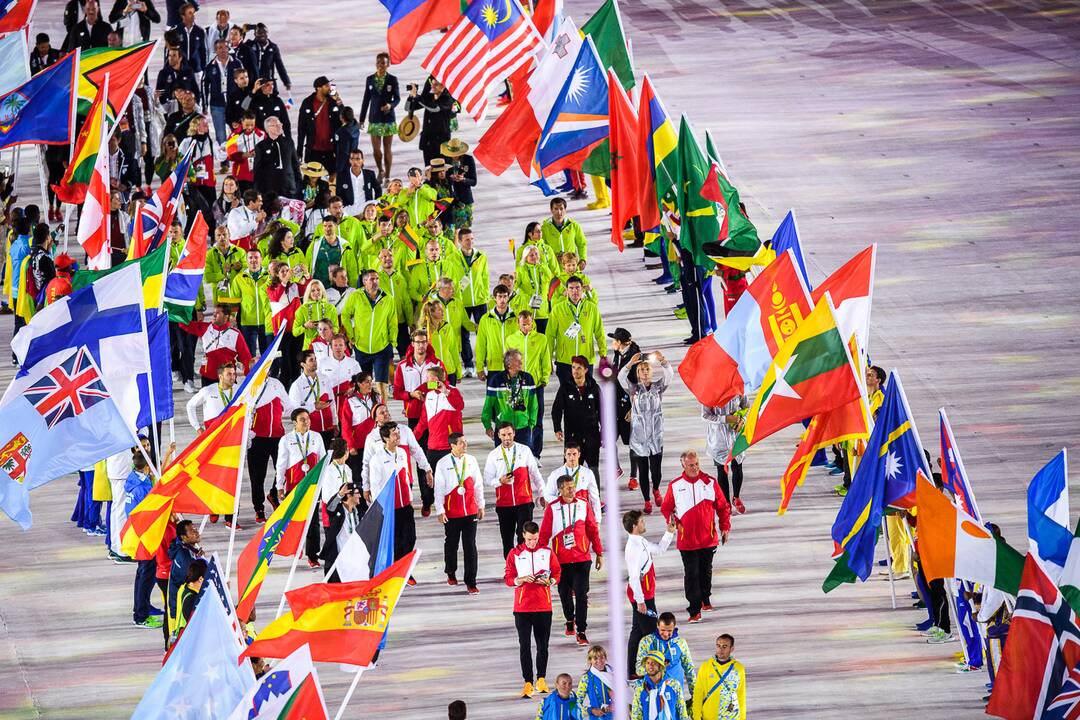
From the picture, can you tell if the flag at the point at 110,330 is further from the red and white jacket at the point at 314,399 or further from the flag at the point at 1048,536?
the flag at the point at 1048,536

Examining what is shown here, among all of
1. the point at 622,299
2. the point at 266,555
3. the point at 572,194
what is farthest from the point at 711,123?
the point at 266,555

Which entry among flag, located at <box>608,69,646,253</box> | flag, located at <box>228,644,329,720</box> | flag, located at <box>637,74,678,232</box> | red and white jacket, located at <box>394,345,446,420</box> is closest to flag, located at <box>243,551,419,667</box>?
flag, located at <box>228,644,329,720</box>

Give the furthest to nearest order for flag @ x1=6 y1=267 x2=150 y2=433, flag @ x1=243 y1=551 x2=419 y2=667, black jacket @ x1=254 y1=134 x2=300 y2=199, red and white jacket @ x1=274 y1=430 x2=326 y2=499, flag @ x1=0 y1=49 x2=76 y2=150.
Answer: black jacket @ x1=254 y1=134 x2=300 y2=199 < flag @ x1=0 y1=49 x2=76 y2=150 < red and white jacket @ x1=274 y1=430 x2=326 y2=499 < flag @ x1=6 y1=267 x2=150 y2=433 < flag @ x1=243 y1=551 x2=419 y2=667

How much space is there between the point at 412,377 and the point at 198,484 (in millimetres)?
4629

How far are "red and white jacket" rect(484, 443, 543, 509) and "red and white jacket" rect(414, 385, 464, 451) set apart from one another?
104cm

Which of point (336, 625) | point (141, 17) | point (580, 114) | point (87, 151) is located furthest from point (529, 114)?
point (141, 17)

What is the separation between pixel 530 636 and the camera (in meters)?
19.2

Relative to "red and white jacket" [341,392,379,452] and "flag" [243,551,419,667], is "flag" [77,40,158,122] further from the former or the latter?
"flag" [243,551,419,667]

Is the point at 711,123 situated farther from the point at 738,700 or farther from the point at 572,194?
the point at 738,700

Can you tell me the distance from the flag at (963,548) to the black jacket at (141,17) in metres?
21.9

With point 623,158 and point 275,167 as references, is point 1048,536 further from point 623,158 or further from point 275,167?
point 275,167

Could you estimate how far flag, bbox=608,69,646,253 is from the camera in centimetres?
2378

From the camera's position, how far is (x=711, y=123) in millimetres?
35219

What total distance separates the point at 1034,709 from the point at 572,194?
16989 mm
